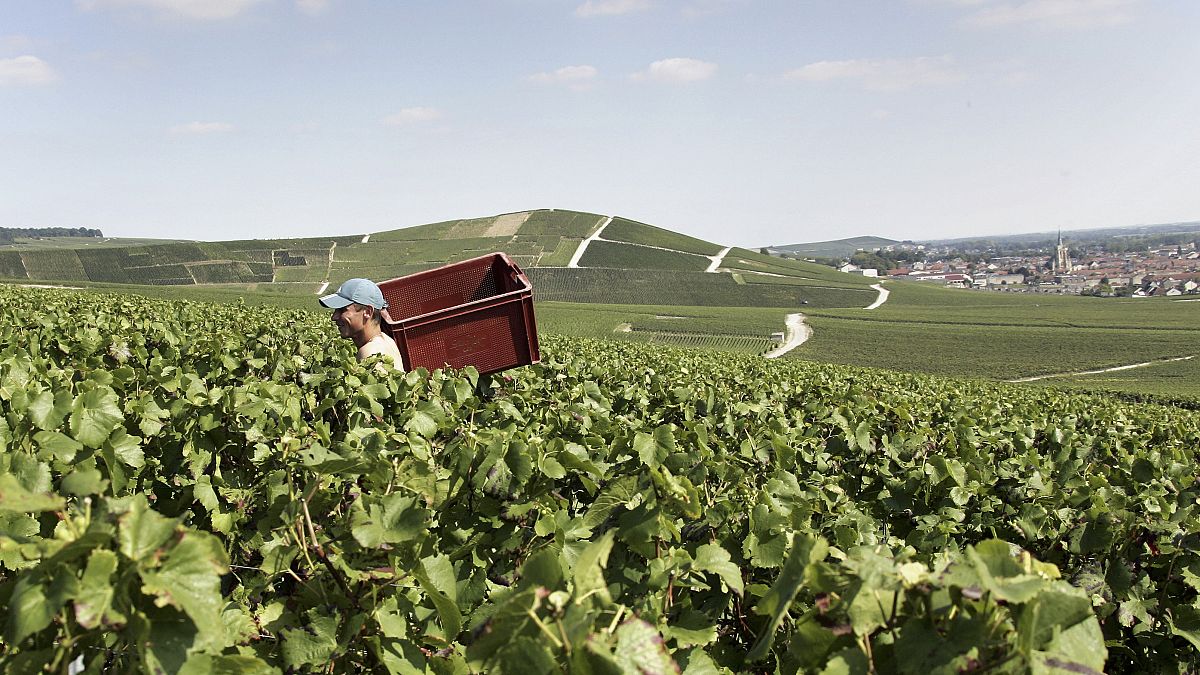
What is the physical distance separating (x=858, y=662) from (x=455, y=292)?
6.09 m

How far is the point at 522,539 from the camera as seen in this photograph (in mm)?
2102

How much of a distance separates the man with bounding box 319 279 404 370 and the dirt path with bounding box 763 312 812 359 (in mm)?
47998

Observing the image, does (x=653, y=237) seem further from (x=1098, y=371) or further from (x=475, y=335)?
(x=475, y=335)

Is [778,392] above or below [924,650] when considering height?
below

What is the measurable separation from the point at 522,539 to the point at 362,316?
3.17m

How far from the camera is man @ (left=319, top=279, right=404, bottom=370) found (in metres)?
4.85

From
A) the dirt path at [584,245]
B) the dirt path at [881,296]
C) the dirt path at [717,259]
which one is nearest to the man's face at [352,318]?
the dirt path at [881,296]

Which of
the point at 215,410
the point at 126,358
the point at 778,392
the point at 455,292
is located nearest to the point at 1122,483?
the point at 778,392

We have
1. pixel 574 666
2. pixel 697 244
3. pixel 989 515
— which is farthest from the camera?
pixel 697 244

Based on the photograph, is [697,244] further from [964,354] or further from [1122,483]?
[1122,483]

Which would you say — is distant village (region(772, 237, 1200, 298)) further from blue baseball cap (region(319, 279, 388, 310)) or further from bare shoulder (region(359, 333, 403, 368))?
blue baseball cap (region(319, 279, 388, 310))

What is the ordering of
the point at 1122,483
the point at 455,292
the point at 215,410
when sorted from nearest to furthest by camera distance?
1. the point at 215,410
2. the point at 1122,483
3. the point at 455,292

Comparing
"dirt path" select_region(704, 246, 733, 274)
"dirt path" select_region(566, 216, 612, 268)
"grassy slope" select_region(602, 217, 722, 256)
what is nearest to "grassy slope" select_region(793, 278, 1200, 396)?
"dirt path" select_region(704, 246, 733, 274)

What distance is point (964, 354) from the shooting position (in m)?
54.2
